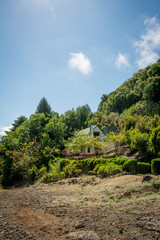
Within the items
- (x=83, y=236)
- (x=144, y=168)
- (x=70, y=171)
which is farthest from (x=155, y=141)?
(x=83, y=236)

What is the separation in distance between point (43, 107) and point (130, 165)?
130 ft

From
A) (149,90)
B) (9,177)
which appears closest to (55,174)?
(9,177)

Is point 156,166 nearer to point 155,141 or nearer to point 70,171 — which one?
point 155,141

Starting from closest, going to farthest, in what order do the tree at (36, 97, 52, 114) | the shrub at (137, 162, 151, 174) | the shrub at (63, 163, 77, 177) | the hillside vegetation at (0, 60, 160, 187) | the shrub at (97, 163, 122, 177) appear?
the shrub at (137, 162, 151, 174) < the shrub at (97, 163, 122, 177) < the shrub at (63, 163, 77, 177) < the hillside vegetation at (0, 60, 160, 187) < the tree at (36, 97, 52, 114)

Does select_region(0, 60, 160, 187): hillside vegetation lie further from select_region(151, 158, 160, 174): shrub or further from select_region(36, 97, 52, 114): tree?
select_region(36, 97, 52, 114): tree

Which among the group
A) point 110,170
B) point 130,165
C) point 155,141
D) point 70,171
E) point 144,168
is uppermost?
point 155,141

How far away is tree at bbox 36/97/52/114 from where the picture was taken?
4528cm

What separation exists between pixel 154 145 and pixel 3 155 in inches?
702

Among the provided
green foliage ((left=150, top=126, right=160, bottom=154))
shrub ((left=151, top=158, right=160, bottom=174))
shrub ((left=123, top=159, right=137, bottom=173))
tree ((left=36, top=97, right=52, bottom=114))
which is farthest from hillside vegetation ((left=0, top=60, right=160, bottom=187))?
tree ((left=36, top=97, right=52, bottom=114))

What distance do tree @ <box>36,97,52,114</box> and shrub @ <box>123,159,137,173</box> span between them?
38363mm

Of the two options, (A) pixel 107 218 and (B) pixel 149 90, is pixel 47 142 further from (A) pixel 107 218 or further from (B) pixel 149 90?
(B) pixel 149 90

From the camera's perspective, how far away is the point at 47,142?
63.5 ft

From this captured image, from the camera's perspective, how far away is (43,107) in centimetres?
4559

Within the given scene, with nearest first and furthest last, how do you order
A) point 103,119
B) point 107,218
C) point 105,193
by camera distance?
1. point 107,218
2. point 105,193
3. point 103,119
